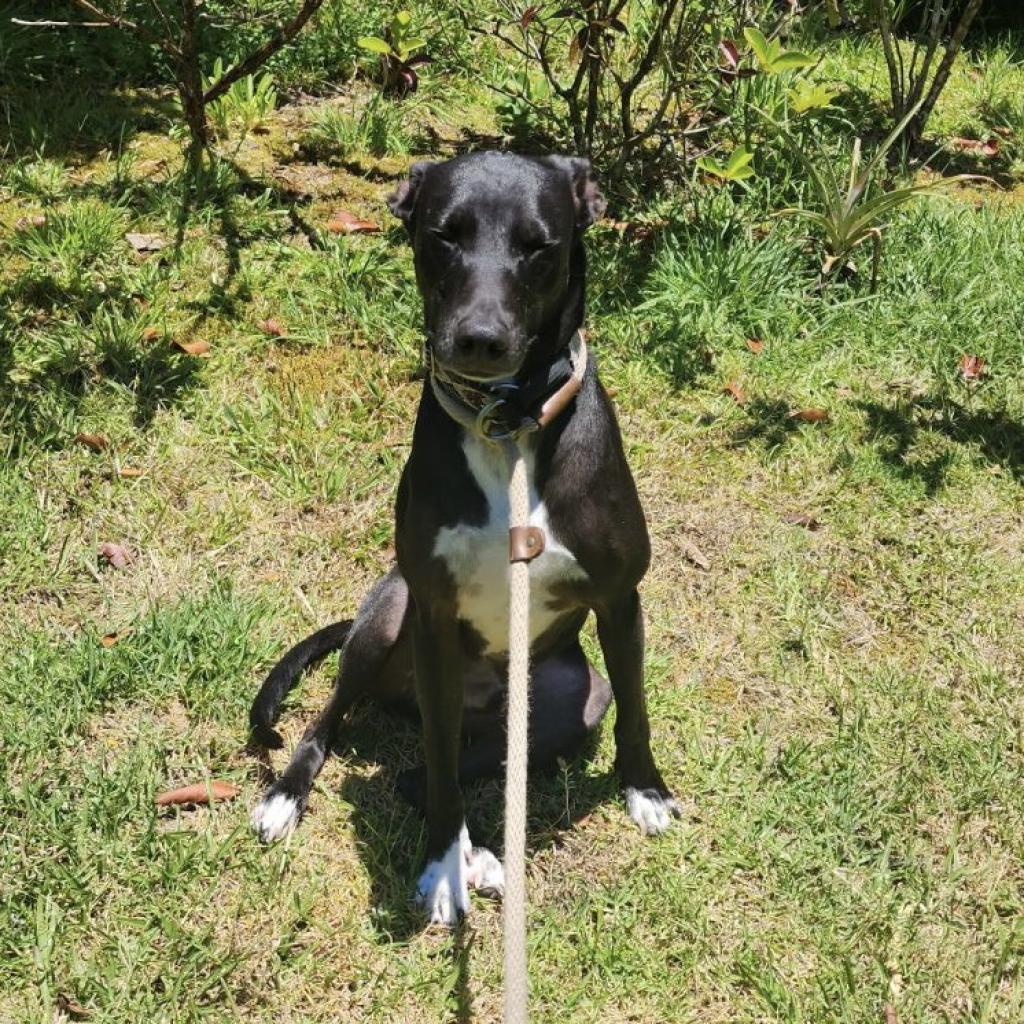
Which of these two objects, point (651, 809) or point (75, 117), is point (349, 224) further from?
point (651, 809)

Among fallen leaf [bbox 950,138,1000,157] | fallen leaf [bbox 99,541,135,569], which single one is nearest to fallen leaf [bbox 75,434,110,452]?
fallen leaf [bbox 99,541,135,569]

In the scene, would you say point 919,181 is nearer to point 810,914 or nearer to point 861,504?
point 861,504

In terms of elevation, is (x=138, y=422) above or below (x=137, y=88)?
below

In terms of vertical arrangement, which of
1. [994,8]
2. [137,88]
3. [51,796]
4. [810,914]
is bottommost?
[51,796]

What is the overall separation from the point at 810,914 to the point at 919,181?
3970 millimetres

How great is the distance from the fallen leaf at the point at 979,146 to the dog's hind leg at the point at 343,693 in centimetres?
419

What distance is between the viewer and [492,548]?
2408mm

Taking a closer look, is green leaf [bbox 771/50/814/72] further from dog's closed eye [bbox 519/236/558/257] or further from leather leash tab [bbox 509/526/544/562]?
leather leash tab [bbox 509/526/544/562]

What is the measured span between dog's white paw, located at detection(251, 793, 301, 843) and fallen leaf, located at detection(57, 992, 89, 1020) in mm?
528

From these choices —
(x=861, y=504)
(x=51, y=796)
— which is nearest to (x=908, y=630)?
(x=861, y=504)

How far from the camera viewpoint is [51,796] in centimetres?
282

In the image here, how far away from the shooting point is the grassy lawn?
2.56 meters

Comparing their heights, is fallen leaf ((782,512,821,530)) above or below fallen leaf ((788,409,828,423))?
below

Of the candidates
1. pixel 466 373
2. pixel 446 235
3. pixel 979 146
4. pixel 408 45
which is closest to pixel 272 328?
pixel 408 45
